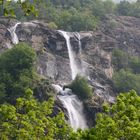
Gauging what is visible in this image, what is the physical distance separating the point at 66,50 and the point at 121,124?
38.2 meters

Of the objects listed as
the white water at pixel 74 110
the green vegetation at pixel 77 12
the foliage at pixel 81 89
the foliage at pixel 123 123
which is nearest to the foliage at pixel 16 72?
the white water at pixel 74 110

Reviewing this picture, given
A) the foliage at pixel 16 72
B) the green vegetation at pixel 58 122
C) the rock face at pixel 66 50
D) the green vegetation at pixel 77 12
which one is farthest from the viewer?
the green vegetation at pixel 77 12

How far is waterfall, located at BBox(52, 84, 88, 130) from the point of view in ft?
135

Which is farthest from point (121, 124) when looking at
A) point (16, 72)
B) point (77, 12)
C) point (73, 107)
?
point (77, 12)

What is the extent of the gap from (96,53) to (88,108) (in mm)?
18297

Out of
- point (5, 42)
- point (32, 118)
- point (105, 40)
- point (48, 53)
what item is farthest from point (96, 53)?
point (32, 118)

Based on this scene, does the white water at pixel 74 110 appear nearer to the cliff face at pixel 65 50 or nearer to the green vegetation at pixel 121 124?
the cliff face at pixel 65 50

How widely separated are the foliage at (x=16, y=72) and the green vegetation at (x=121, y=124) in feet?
79.2

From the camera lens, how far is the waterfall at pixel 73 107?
135 feet

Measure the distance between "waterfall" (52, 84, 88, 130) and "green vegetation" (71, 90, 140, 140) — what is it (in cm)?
2265

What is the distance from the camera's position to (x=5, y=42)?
52625 mm

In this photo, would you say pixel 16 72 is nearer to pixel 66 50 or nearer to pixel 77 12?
pixel 66 50

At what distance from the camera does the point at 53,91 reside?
43.1 m

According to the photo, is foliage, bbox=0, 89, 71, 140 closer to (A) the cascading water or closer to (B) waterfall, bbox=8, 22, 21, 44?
(A) the cascading water
